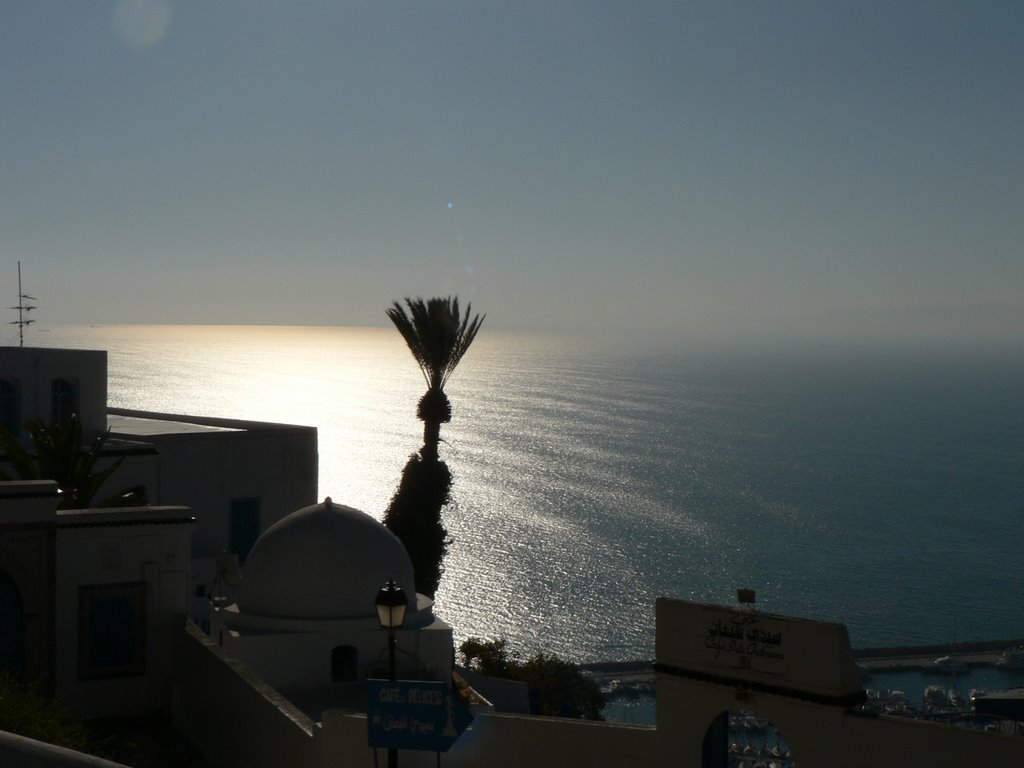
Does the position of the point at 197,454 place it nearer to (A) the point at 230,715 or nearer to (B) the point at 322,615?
(B) the point at 322,615

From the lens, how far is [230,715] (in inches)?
480

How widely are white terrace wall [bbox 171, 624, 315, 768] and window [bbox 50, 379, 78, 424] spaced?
41.6ft

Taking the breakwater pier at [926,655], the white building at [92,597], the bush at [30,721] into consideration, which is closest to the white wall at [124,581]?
the white building at [92,597]

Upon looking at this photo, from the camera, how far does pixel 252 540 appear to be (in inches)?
955

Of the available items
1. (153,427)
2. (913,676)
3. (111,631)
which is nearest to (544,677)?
(153,427)

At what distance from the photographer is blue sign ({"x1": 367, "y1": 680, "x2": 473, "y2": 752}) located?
889 centimetres

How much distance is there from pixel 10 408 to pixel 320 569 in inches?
499

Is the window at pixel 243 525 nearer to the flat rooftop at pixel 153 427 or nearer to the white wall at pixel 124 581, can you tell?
the flat rooftop at pixel 153 427

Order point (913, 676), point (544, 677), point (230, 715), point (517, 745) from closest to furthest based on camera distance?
point (517, 745)
point (230, 715)
point (544, 677)
point (913, 676)

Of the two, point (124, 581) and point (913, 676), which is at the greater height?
point (124, 581)

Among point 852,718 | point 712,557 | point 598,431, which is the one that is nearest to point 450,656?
point 852,718

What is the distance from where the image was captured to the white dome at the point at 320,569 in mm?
15211

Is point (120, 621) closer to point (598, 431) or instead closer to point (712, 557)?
point (712, 557)

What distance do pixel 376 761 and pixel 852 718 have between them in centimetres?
425
